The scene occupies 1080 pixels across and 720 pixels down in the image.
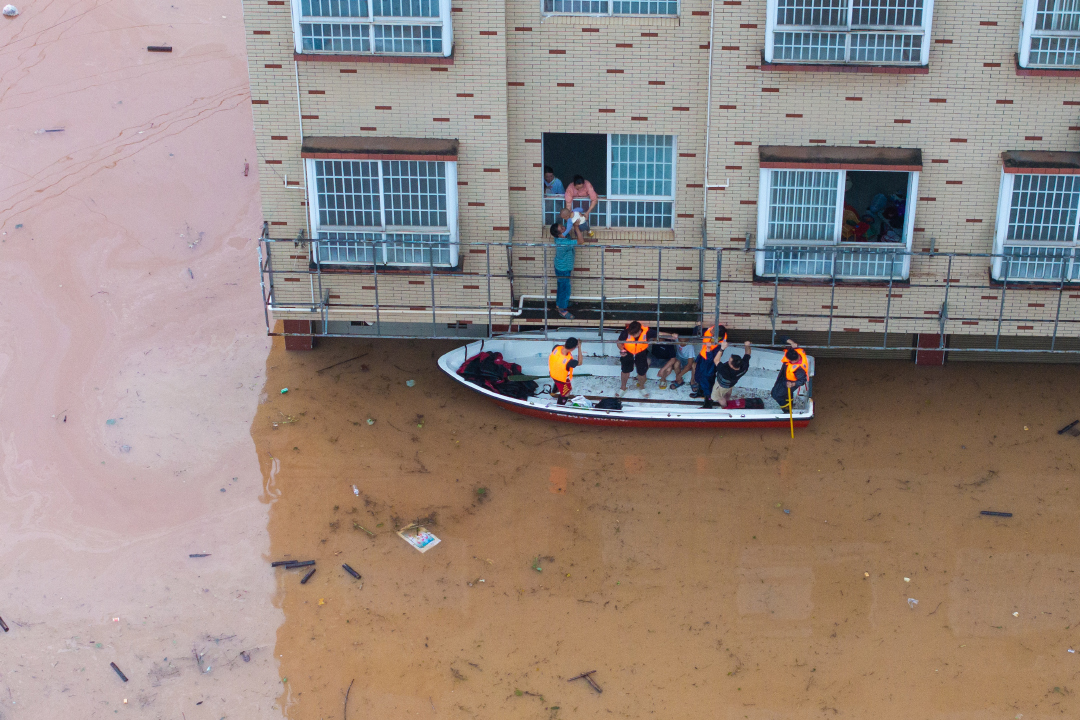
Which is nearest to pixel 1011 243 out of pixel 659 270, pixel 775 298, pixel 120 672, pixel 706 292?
pixel 775 298

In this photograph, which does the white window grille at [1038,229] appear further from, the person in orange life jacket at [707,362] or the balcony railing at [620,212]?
the balcony railing at [620,212]

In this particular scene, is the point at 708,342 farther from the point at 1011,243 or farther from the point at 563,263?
the point at 1011,243

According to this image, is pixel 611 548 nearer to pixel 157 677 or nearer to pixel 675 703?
pixel 675 703

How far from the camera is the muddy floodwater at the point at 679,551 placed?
14.9 meters

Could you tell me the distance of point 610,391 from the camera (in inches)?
727

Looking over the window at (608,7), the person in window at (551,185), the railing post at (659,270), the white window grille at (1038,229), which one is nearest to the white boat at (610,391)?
the railing post at (659,270)

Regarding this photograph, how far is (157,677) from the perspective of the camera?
48.9 feet

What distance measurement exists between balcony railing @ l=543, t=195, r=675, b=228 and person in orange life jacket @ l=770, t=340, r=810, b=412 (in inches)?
107

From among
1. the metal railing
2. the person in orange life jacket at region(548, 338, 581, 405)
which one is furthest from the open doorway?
the person in orange life jacket at region(548, 338, 581, 405)

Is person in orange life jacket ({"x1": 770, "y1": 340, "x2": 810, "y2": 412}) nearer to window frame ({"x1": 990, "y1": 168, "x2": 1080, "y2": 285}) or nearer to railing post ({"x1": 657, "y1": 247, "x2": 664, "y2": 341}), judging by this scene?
railing post ({"x1": 657, "y1": 247, "x2": 664, "y2": 341})

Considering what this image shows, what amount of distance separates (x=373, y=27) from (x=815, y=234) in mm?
7091

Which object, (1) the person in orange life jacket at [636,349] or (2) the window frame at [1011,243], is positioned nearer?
(2) the window frame at [1011,243]

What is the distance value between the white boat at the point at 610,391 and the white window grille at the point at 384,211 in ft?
6.64

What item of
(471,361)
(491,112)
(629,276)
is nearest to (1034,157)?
(629,276)
